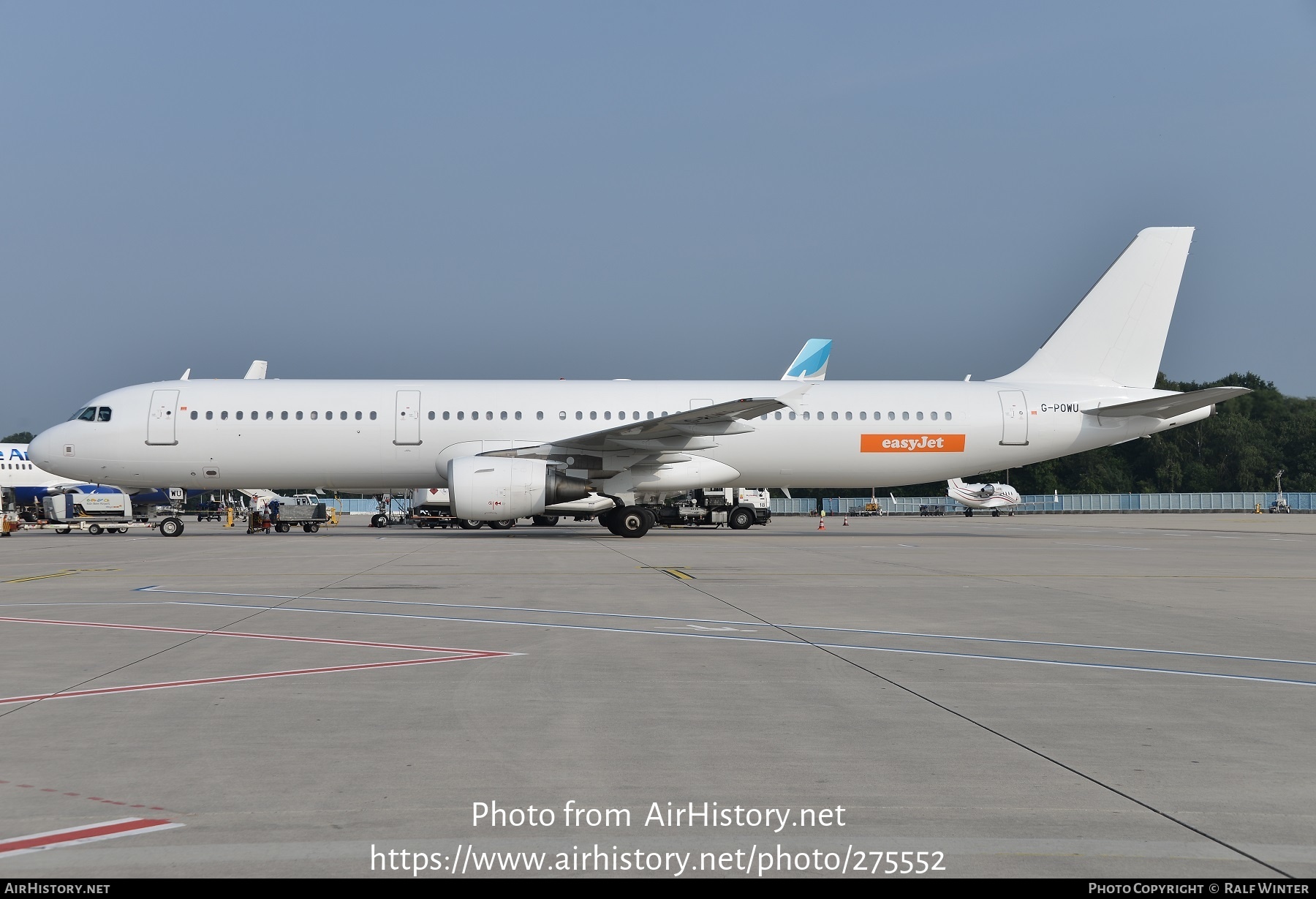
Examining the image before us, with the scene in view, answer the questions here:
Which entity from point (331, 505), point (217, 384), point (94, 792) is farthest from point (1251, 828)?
point (331, 505)

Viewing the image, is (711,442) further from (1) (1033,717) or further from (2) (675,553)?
(1) (1033,717)

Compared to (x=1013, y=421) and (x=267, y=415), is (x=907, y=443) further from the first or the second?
(x=267, y=415)

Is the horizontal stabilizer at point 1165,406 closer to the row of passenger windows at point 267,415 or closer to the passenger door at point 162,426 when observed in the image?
the row of passenger windows at point 267,415

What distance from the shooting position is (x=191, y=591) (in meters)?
13.0

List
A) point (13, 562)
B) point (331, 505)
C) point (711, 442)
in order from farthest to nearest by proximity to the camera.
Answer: point (331, 505), point (711, 442), point (13, 562)

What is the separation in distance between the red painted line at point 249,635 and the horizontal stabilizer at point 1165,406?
77.1 feet

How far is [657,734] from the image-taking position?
17.6 feet

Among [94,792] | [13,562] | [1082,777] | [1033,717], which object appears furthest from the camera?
[13,562]

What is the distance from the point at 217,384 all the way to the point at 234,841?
26.4 metres

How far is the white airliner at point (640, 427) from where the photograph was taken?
26.7 m

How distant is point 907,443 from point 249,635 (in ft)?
72.8

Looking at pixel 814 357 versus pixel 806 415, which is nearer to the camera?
pixel 806 415

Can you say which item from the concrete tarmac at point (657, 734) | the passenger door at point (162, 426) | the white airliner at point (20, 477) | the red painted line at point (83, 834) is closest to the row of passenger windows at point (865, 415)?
the passenger door at point (162, 426)

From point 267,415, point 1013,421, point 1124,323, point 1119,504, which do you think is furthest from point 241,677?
point 1119,504
